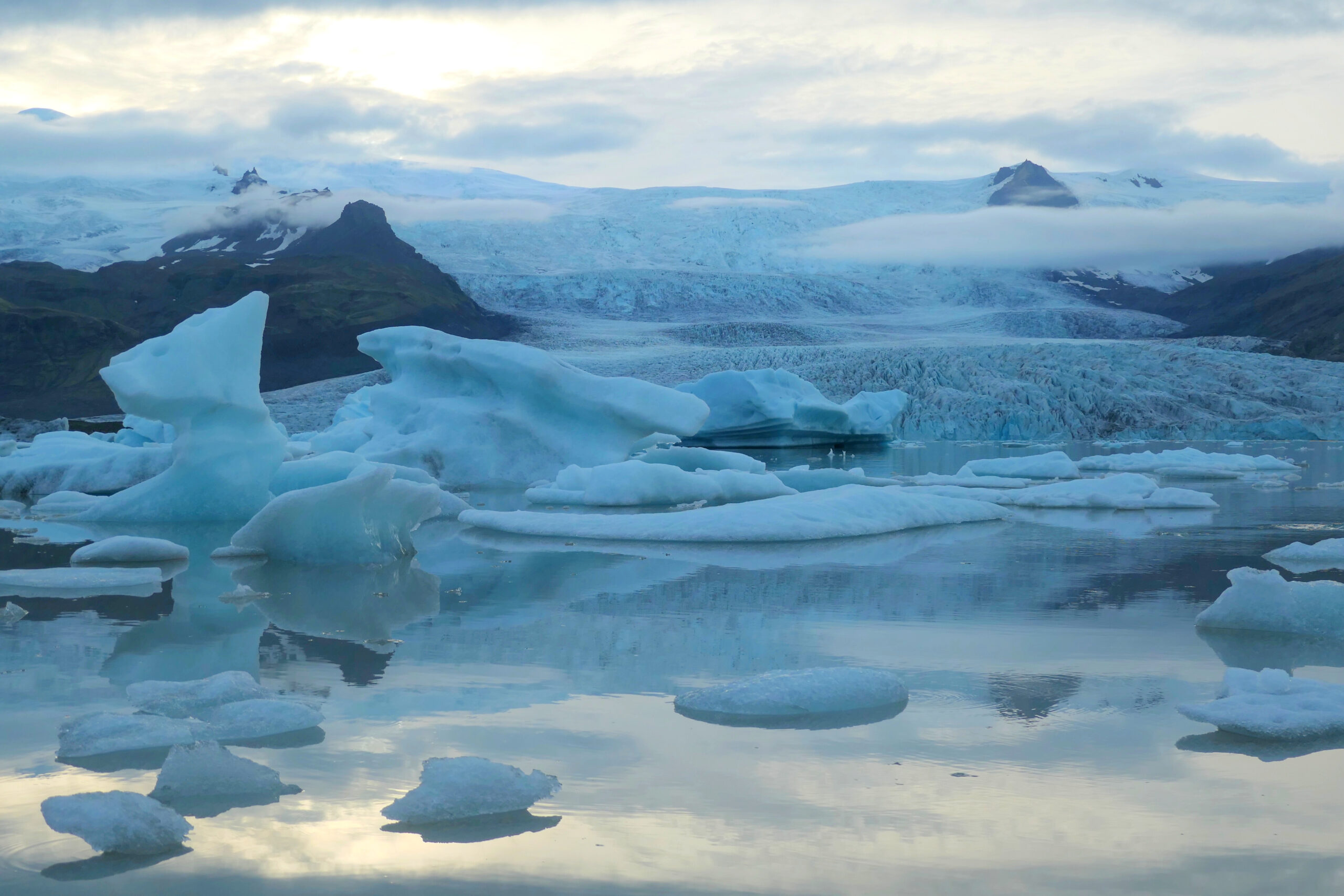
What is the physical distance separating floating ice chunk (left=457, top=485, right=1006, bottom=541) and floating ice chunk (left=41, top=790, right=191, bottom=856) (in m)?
4.93

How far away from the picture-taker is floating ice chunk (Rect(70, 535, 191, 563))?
243 inches

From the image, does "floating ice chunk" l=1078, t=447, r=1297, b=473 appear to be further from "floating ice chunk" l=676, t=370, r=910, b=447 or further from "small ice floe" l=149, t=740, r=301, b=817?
"small ice floe" l=149, t=740, r=301, b=817

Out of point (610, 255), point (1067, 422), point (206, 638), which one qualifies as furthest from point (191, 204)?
point (206, 638)

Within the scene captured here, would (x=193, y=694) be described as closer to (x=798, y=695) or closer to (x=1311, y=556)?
(x=798, y=695)

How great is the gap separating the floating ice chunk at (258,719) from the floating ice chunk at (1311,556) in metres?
4.67

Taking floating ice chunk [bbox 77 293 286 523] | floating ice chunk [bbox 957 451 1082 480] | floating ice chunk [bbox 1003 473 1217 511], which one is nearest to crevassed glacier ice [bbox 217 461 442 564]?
Answer: floating ice chunk [bbox 77 293 286 523]

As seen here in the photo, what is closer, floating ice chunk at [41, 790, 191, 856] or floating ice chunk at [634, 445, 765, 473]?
floating ice chunk at [41, 790, 191, 856]

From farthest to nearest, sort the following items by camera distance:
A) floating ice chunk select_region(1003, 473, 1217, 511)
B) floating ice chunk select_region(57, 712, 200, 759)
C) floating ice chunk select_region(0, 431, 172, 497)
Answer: floating ice chunk select_region(0, 431, 172, 497) → floating ice chunk select_region(1003, 473, 1217, 511) → floating ice chunk select_region(57, 712, 200, 759)

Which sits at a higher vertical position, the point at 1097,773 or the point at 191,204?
the point at 191,204

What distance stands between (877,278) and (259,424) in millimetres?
54001

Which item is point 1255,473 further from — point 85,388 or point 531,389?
point 85,388

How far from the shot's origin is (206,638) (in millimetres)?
4211

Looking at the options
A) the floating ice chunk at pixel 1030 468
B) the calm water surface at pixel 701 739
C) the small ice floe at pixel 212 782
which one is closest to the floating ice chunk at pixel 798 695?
the calm water surface at pixel 701 739

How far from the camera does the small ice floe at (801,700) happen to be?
3139mm
